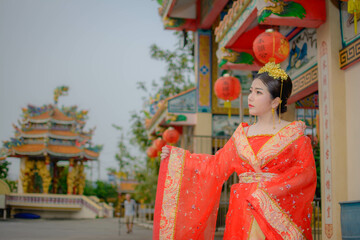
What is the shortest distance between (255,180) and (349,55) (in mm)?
2751

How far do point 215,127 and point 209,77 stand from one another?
1.32 m

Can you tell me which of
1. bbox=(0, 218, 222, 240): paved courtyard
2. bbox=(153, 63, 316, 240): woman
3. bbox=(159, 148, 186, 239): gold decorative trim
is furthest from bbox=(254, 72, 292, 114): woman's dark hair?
bbox=(0, 218, 222, 240): paved courtyard

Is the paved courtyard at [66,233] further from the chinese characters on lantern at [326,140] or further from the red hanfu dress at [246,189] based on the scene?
the red hanfu dress at [246,189]

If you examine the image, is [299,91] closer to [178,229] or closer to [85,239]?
Answer: [178,229]

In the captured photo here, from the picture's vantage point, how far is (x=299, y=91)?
23.2 ft

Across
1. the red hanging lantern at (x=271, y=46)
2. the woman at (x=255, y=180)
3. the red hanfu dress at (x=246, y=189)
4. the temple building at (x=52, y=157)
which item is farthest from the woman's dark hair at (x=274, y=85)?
the temple building at (x=52, y=157)

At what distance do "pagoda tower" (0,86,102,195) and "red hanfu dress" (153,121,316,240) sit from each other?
79.0ft

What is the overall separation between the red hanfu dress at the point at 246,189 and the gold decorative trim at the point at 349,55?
2173 millimetres

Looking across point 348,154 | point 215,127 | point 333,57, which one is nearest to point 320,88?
point 333,57

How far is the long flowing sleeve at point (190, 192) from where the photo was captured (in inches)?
142

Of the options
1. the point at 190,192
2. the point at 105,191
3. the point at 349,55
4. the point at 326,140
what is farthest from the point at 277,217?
the point at 105,191

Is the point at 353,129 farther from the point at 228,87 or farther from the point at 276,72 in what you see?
the point at 228,87

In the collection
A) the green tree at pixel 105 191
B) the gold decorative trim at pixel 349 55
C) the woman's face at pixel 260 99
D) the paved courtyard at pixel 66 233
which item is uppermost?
the gold decorative trim at pixel 349 55

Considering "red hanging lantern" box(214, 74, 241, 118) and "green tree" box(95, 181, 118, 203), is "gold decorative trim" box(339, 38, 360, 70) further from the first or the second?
"green tree" box(95, 181, 118, 203)
